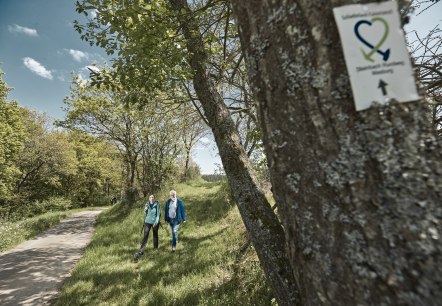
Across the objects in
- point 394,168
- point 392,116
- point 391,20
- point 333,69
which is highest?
point 391,20

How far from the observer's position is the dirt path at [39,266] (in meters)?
7.69

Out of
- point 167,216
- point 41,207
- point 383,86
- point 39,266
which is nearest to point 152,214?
point 167,216

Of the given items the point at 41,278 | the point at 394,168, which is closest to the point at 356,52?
the point at 394,168

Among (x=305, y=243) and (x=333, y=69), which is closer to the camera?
(x=333, y=69)

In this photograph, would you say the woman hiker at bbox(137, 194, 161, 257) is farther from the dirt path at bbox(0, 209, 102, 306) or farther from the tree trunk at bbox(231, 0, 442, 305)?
the tree trunk at bbox(231, 0, 442, 305)

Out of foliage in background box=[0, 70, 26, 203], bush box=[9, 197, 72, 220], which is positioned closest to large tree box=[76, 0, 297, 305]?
foliage in background box=[0, 70, 26, 203]

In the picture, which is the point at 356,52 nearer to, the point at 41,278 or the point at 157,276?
the point at 157,276

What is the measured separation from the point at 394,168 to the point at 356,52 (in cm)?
41

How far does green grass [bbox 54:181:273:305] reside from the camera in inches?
231

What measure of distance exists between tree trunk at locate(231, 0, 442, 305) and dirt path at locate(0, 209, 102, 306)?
26.9ft

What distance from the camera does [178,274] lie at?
7.33 m

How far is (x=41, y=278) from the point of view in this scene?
9.08 meters

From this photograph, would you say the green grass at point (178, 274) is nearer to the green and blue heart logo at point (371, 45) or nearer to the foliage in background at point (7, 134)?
the green and blue heart logo at point (371, 45)

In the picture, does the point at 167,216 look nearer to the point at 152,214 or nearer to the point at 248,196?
the point at 152,214
